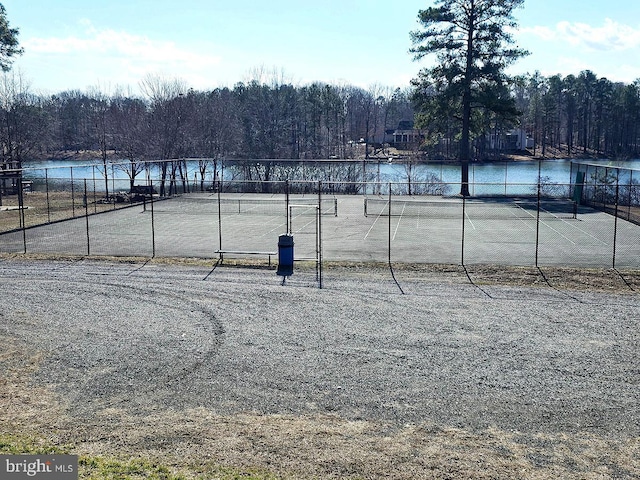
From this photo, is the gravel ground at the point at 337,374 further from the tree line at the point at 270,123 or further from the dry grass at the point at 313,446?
the tree line at the point at 270,123

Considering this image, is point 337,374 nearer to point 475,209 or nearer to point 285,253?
point 285,253

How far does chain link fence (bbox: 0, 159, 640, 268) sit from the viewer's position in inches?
930

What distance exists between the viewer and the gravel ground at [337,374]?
8.48 metres

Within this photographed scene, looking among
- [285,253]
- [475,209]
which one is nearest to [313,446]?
[285,253]

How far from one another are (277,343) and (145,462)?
5264mm

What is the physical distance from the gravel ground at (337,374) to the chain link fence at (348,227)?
4.65 metres

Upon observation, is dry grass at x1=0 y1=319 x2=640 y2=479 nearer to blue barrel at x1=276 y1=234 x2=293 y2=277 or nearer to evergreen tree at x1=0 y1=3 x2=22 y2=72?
blue barrel at x1=276 y1=234 x2=293 y2=277

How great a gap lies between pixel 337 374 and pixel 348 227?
2047 centimetres

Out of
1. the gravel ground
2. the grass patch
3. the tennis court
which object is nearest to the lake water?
the tennis court

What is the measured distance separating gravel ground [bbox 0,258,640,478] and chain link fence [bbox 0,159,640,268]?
15.2ft

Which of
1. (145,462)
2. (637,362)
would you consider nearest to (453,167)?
(637,362)

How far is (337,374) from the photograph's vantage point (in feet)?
37.2

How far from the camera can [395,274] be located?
20.2 meters

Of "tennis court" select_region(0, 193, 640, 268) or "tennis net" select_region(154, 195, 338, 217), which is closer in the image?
"tennis court" select_region(0, 193, 640, 268)
